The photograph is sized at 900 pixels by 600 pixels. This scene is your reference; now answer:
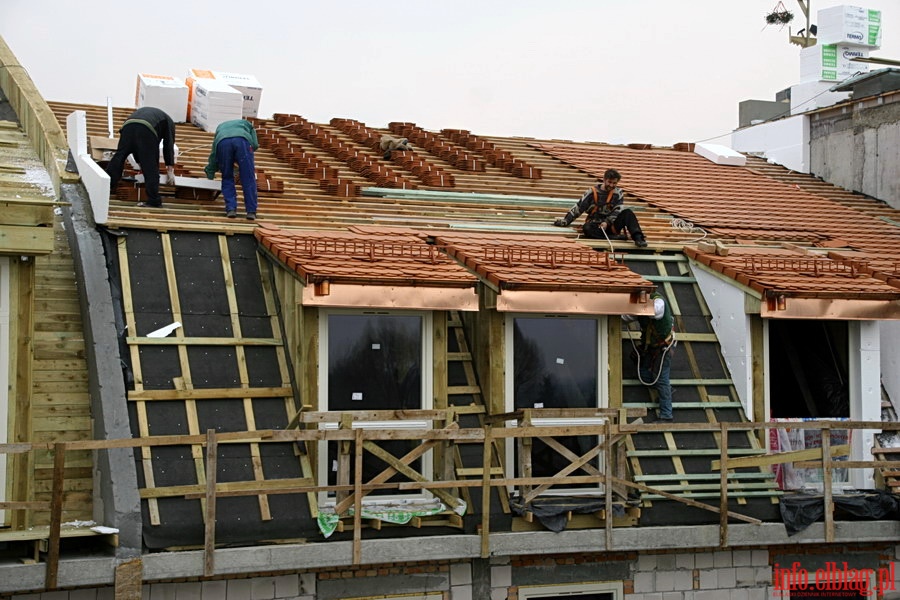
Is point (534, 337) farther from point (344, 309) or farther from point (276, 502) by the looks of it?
point (276, 502)

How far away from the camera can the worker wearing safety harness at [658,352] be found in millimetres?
13742

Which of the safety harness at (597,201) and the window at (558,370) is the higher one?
the safety harness at (597,201)

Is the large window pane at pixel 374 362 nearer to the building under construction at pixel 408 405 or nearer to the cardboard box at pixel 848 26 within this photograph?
the building under construction at pixel 408 405

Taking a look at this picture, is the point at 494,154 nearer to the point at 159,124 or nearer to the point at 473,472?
the point at 159,124

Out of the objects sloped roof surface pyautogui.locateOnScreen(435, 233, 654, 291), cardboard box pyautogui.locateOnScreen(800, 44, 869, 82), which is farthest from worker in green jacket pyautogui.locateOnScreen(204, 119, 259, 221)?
cardboard box pyautogui.locateOnScreen(800, 44, 869, 82)

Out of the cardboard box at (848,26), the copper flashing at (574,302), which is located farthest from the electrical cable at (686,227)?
the cardboard box at (848,26)

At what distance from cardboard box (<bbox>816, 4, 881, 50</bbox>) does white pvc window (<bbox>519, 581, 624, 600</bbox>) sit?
739 inches

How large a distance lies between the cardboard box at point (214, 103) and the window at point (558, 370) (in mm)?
7641

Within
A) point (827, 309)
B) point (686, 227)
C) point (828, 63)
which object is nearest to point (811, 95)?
point (828, 63)

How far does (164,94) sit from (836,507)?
11.9 metres

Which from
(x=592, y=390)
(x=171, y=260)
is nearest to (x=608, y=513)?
(x=592, y=390)

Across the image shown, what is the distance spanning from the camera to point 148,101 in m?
19.2

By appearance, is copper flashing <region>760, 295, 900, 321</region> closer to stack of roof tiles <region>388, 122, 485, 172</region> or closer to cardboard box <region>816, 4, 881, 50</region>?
stack of roof tiles <region>388, 122, 485, 172</region>

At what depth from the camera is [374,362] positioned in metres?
12.6
